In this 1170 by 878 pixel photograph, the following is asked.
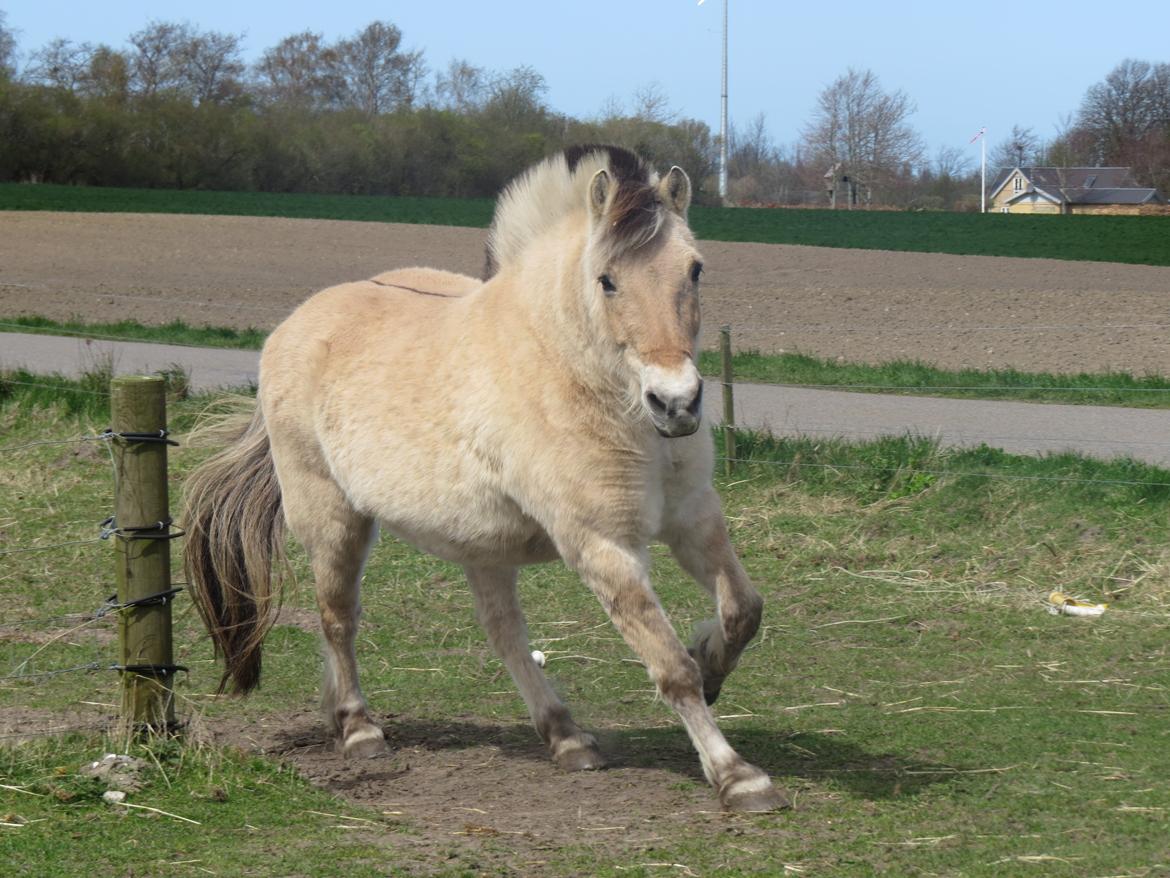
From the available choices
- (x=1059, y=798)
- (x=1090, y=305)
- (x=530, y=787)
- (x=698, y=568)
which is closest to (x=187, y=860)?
(x=530, y=787)

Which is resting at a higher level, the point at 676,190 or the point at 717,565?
the point at 676,190

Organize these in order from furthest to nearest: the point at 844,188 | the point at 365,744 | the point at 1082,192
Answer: the point at 1082,192 < the point at 844,188 < the point at 365,744

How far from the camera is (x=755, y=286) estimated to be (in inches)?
1177

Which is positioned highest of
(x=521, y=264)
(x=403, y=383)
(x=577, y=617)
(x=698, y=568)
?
(x=521, y=264)

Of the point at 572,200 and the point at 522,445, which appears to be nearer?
the point at 522,445

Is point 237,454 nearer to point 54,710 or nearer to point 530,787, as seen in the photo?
point 54,710

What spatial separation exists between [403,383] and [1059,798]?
105 inches

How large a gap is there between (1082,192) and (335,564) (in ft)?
283

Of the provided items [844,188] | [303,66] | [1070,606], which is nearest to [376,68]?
[303,66]

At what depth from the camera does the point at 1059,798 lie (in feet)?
13.6

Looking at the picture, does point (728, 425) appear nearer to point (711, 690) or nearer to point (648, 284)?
point (711, 690)

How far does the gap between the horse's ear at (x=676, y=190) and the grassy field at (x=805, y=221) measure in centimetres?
3890

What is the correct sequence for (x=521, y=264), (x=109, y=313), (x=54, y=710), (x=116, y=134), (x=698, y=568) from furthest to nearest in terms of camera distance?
(x=116, y=134) < (x=109, y=313) < (x=54, y=710) < (x=521, y=264) < (x=698, y=568)

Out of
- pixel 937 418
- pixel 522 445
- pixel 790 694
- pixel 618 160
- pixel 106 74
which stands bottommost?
pixel 790 694
